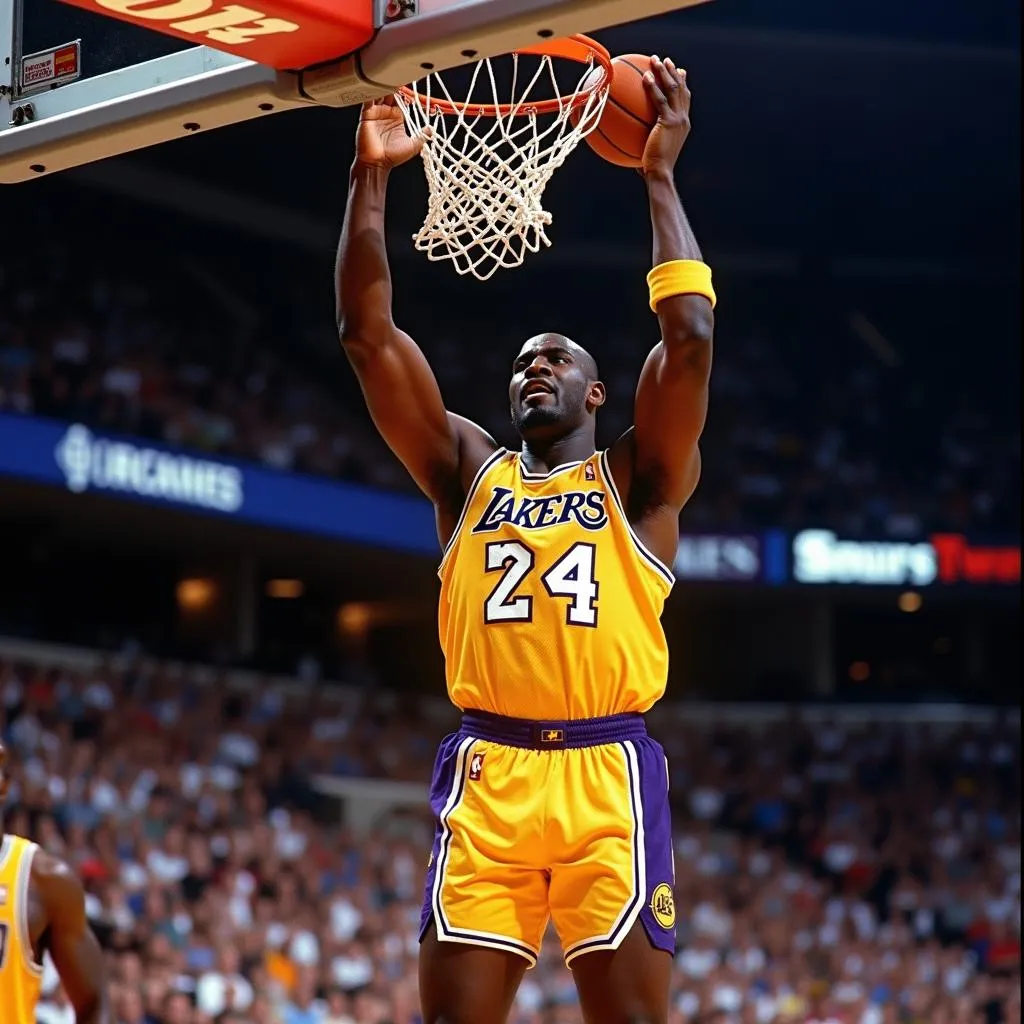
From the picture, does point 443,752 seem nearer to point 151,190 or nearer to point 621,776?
point 621,776

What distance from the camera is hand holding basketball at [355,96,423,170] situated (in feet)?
17.5

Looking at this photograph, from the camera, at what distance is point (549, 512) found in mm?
5062

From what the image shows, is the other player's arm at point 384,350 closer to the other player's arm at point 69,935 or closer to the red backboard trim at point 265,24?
the red backboard trim at point 265,24

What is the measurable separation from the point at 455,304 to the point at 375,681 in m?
5.98

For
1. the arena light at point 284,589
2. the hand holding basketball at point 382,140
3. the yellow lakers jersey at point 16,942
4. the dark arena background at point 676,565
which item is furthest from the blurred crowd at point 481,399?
the hand holding basketball at point 382,140

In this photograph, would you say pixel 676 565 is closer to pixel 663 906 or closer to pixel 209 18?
pixel 663 906

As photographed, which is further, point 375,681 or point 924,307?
point 924,307

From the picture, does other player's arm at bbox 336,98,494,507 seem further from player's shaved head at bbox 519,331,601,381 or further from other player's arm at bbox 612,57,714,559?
other player's arm at bbox 612,57,714,559

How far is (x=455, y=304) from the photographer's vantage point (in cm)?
2516

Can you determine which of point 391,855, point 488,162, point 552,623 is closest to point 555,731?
point 552,623

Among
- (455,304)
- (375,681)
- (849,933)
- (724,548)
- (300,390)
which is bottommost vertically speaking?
(849,933)

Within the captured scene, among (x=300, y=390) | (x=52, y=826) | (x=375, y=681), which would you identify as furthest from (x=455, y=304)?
(x=52, y=826)

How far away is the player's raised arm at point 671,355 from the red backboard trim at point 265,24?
1.02m

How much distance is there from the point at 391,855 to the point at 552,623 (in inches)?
499
